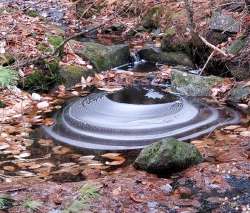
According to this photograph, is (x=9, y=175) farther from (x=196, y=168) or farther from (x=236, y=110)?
(x=236, y=110)

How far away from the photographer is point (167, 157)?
14.1ft

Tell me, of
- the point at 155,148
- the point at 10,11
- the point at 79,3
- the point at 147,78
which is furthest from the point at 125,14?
the point at 155,148

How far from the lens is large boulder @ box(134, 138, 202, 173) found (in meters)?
4.30

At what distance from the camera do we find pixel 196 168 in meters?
4.39

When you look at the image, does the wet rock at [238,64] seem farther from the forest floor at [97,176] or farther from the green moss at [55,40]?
the green moss at [55,40]

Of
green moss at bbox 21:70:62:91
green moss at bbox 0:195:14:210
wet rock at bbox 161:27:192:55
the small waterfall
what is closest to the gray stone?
wet rock at bbox 161:27:192:55

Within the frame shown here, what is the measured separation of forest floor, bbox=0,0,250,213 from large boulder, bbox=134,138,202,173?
7 centimetres

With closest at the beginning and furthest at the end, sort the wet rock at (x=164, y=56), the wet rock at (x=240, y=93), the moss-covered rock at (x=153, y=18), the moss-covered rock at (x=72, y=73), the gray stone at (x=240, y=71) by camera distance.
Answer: the wet rock at (x=240, y=93)
the gray stone at (x=240, y=71)
the moss-covered rock at (x=72, y=73)
the wet rock at (x=164, y=56)
the moss-covered rock at (x=153, y=18)

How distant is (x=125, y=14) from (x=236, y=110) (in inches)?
222

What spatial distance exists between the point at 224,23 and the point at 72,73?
99.5 inches

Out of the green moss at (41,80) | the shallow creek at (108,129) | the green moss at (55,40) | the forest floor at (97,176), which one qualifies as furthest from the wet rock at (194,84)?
the green moss at (55,40)

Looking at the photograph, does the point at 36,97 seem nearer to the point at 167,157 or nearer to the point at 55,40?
the point at 55,40

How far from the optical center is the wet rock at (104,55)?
805cm

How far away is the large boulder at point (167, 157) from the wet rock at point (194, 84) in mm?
2328
